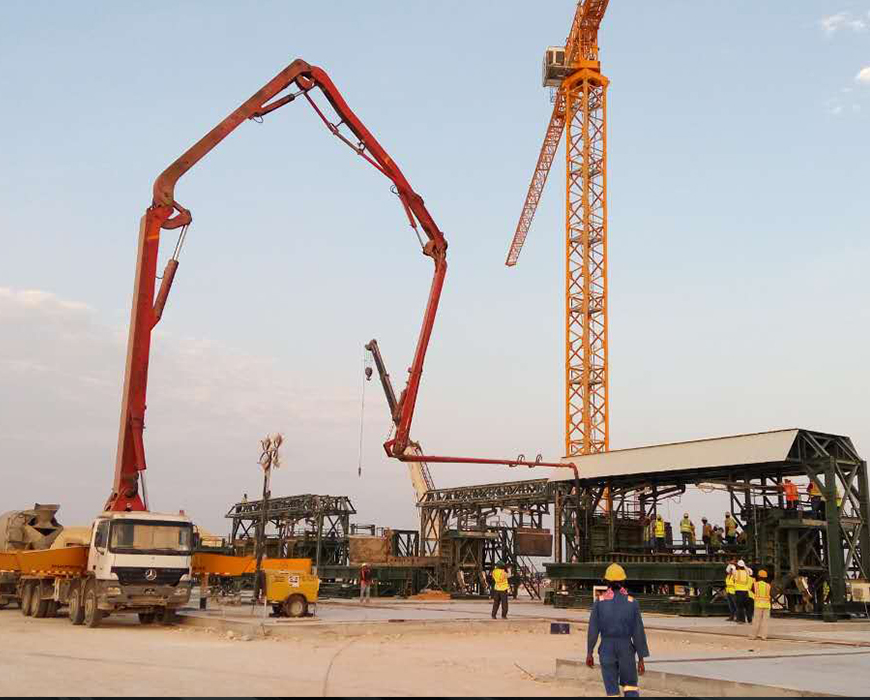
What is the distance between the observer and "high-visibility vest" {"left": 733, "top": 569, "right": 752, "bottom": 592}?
23.9 meters

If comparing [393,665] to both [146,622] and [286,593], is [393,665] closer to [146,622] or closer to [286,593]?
[286,593]

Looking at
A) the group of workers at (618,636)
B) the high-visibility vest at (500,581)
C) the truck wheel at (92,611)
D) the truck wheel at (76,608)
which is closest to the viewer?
the group of workers at (618,636)

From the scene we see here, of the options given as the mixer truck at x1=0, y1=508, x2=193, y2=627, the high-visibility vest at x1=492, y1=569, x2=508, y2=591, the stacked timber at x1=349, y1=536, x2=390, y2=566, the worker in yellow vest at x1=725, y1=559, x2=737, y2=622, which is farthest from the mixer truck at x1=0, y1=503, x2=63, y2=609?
the worker in yellow vest at x1=725, y1=559, x2=737, y2=622

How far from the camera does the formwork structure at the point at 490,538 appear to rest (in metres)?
42.6

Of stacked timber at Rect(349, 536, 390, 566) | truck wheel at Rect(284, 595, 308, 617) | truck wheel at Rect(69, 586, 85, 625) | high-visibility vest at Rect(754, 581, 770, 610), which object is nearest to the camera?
high-visibility vest at Rect(754, 581, 770, 610)

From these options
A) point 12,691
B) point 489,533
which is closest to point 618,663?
point 12,691

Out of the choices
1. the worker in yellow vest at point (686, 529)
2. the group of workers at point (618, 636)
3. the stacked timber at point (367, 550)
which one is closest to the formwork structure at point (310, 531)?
the stacked timber at point (367, 550)

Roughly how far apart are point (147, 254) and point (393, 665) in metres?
15.7

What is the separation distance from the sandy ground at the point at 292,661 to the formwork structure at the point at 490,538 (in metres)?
18.6

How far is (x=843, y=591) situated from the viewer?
91.4 feet

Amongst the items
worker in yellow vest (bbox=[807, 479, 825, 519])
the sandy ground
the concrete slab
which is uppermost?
worker in yellow vest (bbox=[807, 479, 825, 519])

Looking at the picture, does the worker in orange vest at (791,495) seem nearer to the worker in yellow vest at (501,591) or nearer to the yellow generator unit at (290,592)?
the worker in yellow vest at (501,591)

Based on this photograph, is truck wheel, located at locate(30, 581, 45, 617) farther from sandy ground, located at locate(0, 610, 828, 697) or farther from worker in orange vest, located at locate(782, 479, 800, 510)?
worker in orange vest, located at locate(782, 479, 800, 510)

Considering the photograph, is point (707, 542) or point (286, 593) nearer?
point (286, 593)
